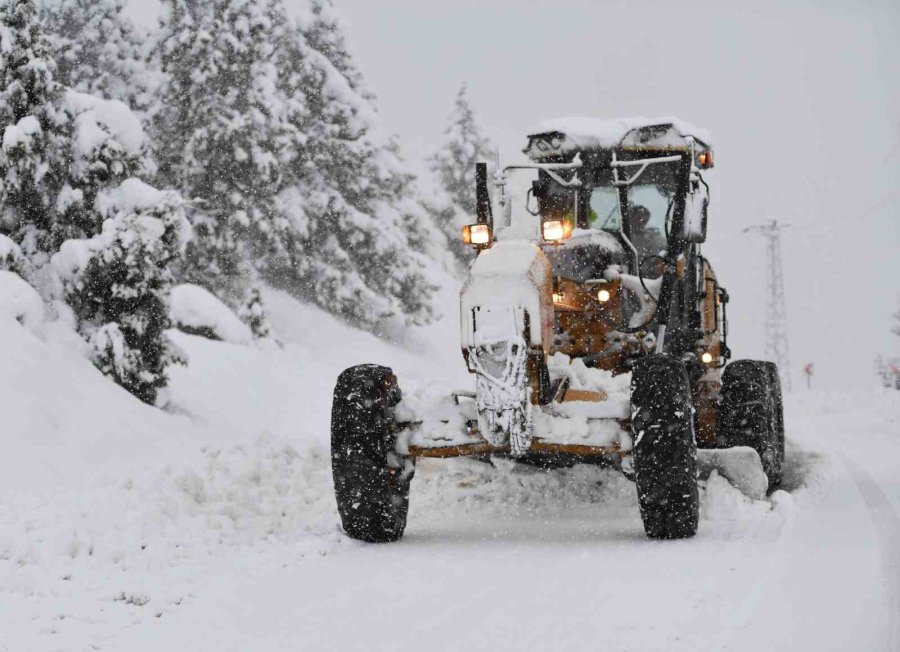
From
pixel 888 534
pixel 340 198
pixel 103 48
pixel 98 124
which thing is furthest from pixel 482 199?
pixel 103 48

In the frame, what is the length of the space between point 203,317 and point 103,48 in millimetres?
14416

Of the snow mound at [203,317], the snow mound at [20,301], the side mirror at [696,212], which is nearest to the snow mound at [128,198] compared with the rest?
the snow mound at [20,301]

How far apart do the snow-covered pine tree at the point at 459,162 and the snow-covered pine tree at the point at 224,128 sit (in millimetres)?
14201

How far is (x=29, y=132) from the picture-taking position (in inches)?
541

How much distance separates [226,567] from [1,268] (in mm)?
9096

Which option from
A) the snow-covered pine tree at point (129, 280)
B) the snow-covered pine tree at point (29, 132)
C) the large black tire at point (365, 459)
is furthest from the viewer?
the snow-covered pine tree at point (29, 132)

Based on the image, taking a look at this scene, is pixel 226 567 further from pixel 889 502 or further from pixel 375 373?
pixel 889 502

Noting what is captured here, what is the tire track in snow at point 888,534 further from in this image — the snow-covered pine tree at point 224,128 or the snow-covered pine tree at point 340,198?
the snow-covered pine tree at point 340,198

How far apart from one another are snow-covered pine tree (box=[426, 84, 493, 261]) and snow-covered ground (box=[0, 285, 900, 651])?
29446mm

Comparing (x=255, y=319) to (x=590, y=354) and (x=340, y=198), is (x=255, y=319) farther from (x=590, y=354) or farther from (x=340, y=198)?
(x=590, y=354)

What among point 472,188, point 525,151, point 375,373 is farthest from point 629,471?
point 472,188

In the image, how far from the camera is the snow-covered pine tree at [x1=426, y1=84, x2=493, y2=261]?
40.5m

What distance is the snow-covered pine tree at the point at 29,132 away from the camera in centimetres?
1384

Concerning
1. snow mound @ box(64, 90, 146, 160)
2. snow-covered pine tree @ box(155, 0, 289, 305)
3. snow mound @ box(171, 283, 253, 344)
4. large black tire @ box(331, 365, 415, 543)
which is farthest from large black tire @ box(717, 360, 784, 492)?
snow-covered pine tree @ box(155, 0, 289, 305)
